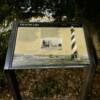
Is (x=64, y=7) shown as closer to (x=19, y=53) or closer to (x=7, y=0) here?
(x=7, y=0)

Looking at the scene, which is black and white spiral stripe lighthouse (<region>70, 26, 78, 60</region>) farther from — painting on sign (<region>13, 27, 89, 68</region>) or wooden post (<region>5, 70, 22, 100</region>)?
wooden post (<region>5, 70, 22, 100</region>)

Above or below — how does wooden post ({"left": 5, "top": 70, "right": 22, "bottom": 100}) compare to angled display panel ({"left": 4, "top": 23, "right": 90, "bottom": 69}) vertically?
below

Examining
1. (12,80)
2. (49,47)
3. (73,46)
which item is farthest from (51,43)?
(12,80)

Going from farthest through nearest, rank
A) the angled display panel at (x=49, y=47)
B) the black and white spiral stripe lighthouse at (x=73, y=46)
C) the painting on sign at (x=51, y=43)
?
the painting on sign at (x=51, y=43) < the black and white spiral stripe lighthouse at (x=73, y=46) < the angled display panel at (x=49, y=47)

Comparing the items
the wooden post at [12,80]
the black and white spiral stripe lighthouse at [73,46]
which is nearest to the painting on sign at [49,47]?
the black and white spiral stripe lighthouse at [73,46]

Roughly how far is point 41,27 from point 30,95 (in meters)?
1.76

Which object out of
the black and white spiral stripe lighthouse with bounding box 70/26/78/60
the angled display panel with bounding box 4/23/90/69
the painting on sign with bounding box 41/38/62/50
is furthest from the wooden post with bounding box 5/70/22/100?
the black and white spiral stripe lighthouse with bounding box 70/26/78/60

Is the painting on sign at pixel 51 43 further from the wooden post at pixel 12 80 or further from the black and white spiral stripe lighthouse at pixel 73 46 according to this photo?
the wooden post at pixel 12 80

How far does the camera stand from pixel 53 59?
4379mm

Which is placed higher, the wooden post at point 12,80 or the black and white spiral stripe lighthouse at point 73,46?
the black and white spiral stripe lighthouse at point 73,46

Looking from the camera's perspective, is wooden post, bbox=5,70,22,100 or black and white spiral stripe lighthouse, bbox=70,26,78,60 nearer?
wooden post, bbox=5,70,22,100

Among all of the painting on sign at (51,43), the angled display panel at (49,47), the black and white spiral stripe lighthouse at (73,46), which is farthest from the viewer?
the painting on sign at (51,43)

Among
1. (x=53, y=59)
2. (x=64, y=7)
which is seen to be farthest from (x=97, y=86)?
(x=53, y=59)

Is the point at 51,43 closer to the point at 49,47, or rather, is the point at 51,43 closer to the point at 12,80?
the point at 49,47
